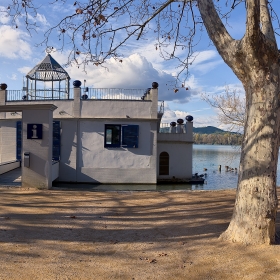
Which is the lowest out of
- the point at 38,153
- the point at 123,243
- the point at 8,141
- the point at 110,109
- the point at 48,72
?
the point at 123,243

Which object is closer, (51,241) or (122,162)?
(51,241)

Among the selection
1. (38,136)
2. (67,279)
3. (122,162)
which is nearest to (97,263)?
(67,279)

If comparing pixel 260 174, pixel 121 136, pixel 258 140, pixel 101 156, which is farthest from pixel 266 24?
pixel 101 156

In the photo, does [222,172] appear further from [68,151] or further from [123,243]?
[123,243]

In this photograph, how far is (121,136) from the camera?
18.1 metres

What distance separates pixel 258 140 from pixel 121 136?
1384 centimetres

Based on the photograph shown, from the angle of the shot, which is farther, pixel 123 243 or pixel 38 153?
pixel 38 153

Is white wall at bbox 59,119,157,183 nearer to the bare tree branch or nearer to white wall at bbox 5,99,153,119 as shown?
white wall at bbox 5,99,153,119

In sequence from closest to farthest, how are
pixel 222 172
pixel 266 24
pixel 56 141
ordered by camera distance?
pixel 266 24
pixel 56 141
pixel 222 172

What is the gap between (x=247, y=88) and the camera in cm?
489

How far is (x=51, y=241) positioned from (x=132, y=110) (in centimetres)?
1376

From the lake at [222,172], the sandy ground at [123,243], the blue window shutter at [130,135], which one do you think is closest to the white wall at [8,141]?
the blue window shutter at [130,135]

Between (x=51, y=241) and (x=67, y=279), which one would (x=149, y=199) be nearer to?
(x=51, y=241)

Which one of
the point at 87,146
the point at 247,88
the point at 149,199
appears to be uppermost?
the point at 247,88
